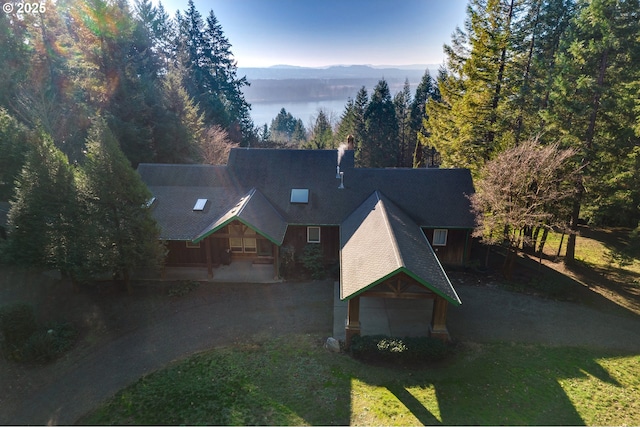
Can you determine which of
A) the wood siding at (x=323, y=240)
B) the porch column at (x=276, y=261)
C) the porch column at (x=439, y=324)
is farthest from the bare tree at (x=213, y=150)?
the porch column at (x=439, y=324)

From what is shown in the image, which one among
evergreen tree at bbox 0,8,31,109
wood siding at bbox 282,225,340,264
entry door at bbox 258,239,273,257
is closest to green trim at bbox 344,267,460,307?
wood siding at bbox 282,225,340,264

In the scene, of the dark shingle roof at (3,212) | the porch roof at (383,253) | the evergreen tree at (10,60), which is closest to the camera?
the porch roof at (383,253)

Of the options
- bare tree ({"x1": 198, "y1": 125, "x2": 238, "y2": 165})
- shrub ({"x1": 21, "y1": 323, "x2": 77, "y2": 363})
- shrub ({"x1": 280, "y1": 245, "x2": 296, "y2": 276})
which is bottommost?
shrub ({"x1": 21, "y1": 323, "x2": 77, "y2": 363})

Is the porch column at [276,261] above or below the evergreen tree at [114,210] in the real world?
below

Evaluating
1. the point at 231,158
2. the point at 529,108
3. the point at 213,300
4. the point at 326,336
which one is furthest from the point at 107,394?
the point at 529,108

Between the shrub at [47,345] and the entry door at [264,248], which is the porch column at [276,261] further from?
the shrub at [47,345]

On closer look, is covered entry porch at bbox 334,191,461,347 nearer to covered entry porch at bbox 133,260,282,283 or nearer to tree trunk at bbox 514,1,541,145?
covered entry porch at bbox 133,260,282,283
